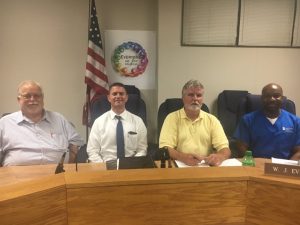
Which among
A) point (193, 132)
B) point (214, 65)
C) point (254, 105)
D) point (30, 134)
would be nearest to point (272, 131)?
point (254, 105)

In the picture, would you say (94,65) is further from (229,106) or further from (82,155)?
(229,106)

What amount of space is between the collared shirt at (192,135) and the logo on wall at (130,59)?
1.52 meters

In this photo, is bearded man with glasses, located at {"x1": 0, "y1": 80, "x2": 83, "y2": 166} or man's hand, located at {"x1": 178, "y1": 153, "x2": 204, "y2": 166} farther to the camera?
bearded man with glasses, located at {"x1": 0, "y1": 80, "x2": 83, "y2": 166}

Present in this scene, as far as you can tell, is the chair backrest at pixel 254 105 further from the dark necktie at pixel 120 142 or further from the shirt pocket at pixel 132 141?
the dark necktie at pixel 120 142

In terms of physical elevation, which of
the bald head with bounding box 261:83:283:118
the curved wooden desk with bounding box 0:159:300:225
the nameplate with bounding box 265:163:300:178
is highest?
the bald head with bounding box 261:83:283:118

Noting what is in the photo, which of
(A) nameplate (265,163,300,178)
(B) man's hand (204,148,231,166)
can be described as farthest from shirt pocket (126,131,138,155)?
(A) nameplate (265,163,300,178)

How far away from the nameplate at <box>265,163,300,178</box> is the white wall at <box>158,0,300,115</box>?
239 cm

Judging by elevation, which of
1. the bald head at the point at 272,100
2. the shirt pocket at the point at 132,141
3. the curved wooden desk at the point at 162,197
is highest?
the bald head at the point at 272,100

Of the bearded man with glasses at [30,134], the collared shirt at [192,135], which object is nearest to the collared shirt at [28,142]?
the bearded man with glasses at [30,134]

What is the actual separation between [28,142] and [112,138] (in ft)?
2.01

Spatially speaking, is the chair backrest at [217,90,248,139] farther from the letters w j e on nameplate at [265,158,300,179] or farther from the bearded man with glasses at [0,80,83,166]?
the letters w j e on nameplate at [265,158,300,179]

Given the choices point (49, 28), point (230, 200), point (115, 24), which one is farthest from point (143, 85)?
point (230, 200)

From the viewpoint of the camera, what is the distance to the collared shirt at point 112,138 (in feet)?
7.88

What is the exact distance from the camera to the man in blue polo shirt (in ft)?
7.80
